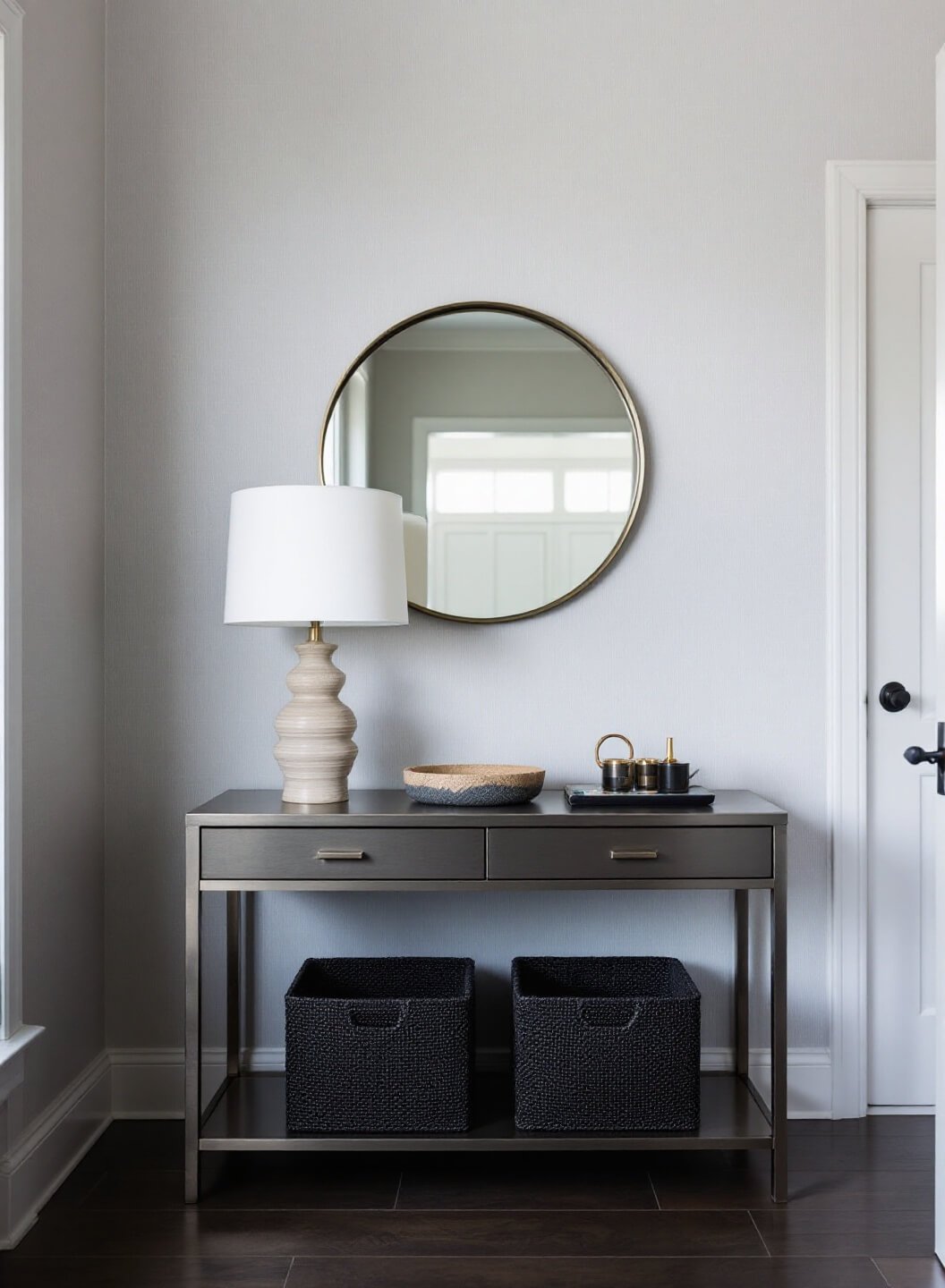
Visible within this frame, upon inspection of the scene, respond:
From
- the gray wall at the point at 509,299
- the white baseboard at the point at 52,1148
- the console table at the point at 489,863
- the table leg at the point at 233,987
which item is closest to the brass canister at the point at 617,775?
the console table at the point at 489,863

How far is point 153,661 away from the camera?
8.42 feet

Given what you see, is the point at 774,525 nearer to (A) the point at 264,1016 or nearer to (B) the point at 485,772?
(B) the point at 485,772

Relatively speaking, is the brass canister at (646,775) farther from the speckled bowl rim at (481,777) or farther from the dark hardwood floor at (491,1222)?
the dark hardwood floor at (491,1222)

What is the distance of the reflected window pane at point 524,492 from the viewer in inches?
101

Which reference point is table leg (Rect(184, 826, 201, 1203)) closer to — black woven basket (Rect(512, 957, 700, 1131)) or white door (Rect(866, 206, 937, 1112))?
black woven basket (Rect(512, 957, 700, 1131))

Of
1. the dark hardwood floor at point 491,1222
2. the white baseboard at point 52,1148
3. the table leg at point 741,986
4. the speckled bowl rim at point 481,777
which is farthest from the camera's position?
the table leg at point 741,986

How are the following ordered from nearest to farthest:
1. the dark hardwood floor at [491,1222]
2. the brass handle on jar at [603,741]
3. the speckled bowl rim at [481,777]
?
the dark hardwood floor at [491,1222] → the speckled bowl rim at [481,777] → the brass handle on jar at [603,741]

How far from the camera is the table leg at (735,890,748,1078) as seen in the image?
2.49 meters

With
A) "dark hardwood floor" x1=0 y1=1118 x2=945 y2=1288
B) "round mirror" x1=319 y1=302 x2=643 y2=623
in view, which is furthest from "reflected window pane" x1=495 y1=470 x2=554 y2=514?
"dark hardwood floor" x1=0 y1=1118 x2=945 y2=1288

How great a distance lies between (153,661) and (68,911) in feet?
1.92

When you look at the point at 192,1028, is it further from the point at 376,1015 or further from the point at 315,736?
the point at 315,736

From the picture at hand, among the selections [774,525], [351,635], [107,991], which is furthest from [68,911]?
[774,525]

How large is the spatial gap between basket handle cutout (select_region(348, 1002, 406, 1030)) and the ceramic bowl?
0.40 meters

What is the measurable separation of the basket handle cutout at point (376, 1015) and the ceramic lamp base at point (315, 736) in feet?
1.34
